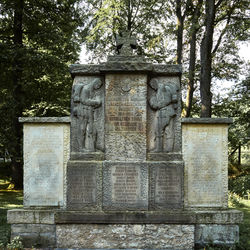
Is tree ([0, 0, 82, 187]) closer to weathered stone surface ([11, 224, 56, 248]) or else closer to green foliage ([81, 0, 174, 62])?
green foliage ([81, 0, 174, 62])

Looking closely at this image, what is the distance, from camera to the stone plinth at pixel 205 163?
20.4 feet

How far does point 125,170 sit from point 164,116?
1.27 metres

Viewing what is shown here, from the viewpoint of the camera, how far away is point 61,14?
1496 centimetres

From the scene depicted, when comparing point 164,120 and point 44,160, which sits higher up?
point 164,120

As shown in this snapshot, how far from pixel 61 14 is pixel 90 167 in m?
10.8


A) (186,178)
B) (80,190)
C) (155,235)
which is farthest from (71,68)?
(155,235)

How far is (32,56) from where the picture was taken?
12719 mm

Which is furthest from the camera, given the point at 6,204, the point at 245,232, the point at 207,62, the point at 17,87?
the point at 17,87

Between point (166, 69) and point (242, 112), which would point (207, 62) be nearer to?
point (242, 112)

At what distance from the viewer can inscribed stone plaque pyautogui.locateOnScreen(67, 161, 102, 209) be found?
20.1 ft

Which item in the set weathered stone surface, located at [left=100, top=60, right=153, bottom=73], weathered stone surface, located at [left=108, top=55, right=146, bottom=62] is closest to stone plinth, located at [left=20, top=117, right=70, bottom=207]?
weathered stone surface, located at [left=100, top=60, right=153, bottom=73]

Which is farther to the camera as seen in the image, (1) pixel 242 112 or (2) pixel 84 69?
(1) pixel 242 112

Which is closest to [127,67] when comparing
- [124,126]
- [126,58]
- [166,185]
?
[126,58]

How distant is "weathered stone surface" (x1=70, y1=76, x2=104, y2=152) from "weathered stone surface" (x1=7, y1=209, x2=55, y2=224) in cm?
129
